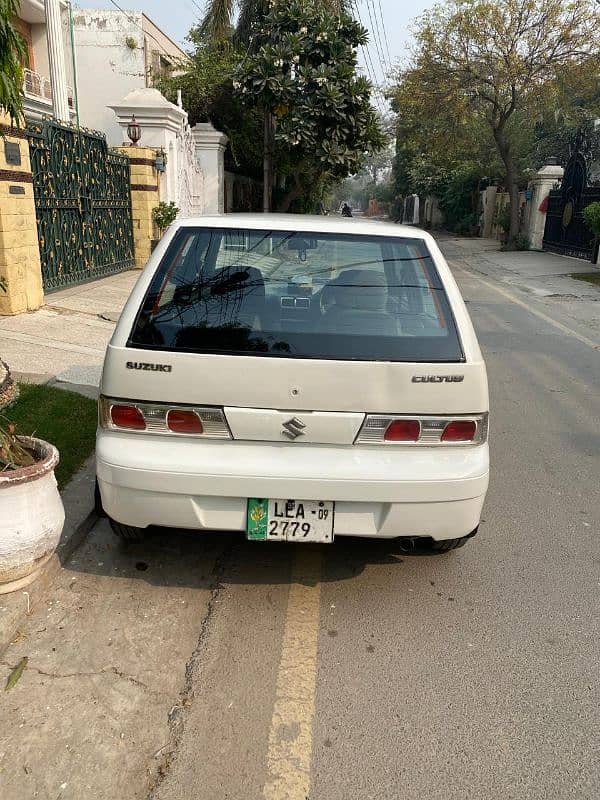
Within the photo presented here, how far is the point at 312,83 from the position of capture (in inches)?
655

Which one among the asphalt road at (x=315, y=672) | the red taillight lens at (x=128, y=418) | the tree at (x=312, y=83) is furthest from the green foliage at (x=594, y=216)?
the red taillight lens at (x=128, y=418)

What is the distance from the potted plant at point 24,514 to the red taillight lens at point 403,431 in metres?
1.55

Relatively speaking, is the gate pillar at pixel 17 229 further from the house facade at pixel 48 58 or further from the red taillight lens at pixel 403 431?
the house facade at pixel 48 58

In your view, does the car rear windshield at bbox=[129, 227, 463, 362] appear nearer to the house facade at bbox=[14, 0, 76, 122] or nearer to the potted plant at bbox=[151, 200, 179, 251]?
the potted plant at bbox=[151, 200, 179, 251]

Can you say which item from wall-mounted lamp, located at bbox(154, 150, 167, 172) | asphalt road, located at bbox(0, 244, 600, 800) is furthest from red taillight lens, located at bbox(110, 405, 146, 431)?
wall-mounted lamp, located at bbox(154, 150, 167, 172)

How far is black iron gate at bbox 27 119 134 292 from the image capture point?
927cm

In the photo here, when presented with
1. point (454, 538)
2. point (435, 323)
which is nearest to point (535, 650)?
point (454, 538)

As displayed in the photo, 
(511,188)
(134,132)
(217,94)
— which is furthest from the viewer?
(511,188)

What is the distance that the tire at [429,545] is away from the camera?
322 cm

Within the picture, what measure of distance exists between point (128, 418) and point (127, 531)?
69cm

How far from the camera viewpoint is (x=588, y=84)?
2311 cm

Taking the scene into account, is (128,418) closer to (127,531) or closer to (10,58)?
(127,531)

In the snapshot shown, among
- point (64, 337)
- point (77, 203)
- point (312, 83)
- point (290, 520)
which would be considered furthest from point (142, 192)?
point (290, 520)

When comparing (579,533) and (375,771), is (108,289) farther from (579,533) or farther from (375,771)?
(375,771)
